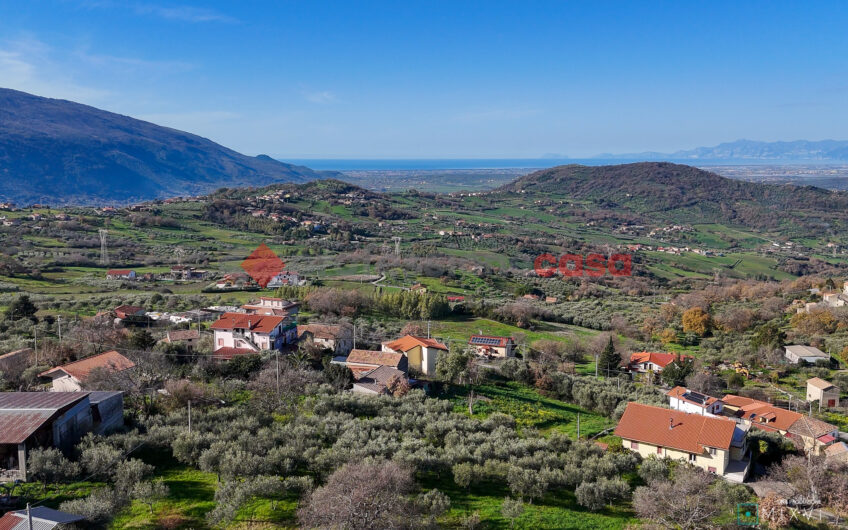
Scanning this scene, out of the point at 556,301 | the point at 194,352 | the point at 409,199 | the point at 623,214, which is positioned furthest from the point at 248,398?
the point at 623,214

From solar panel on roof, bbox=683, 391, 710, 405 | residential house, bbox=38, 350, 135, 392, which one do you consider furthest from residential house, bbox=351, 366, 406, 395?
solar panel on roof, bbox=683, 391, 710, 405

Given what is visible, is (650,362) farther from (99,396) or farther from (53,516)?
(53,516)

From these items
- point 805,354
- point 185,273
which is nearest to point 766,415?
point 805,354

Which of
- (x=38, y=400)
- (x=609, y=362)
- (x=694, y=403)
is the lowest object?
(x=609, y=362)

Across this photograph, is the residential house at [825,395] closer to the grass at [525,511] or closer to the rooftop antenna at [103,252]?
the grass at [525,511]

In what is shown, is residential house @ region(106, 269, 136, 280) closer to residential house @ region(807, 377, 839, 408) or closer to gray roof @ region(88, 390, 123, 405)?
gray roof @ region(88, 390, 123, 405)
